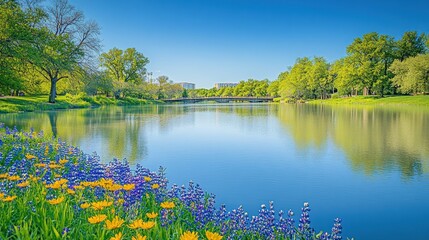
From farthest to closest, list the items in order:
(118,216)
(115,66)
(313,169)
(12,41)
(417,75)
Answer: (115,66) < (417,75) < (12,41) < (313,169) < (118,216)

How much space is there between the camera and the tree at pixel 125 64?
72250 mm

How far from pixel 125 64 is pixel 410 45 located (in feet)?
189

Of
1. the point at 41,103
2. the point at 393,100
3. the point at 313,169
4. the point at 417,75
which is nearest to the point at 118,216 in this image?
the point at 313,169

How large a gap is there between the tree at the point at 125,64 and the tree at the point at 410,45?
52929 millimetres

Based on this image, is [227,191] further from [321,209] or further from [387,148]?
[387,148]

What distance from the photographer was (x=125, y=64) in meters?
74.2

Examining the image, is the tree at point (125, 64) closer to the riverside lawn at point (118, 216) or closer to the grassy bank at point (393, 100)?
the grassy bank at point (393, 100)

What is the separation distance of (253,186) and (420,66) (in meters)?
48.7

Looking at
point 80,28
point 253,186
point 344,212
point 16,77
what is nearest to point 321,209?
point 344,212

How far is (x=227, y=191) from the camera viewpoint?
21.7 feet

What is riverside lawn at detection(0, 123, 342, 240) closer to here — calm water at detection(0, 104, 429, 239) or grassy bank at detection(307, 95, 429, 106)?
calm water at detection(0, 104, 429, 239)

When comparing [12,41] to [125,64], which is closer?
[12,41]

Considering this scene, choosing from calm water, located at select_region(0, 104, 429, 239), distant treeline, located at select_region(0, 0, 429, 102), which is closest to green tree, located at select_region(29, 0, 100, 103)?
distant treeline, located at select_region(0, 0, 429, 102)

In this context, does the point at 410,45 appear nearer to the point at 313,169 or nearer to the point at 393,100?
the point at 393,100
